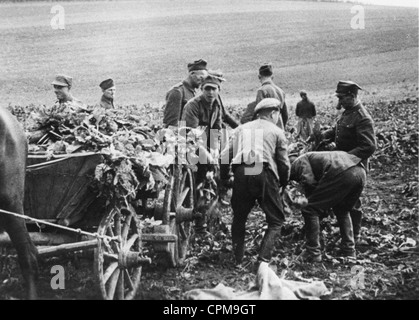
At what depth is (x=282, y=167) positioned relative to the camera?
541 centimetres

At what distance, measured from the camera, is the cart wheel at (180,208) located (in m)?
5.47

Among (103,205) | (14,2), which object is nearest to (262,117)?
(103,205)

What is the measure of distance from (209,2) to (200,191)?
1516 cm

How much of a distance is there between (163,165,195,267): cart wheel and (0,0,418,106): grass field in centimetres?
976

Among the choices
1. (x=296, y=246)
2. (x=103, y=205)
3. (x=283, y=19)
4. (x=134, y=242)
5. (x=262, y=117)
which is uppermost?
(x=283, y=19)

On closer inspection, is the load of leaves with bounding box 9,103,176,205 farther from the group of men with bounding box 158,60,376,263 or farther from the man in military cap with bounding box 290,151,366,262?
the man in military cap with bounding box 290,151,366,262

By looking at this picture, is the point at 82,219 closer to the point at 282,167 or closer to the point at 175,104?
the point at 282,167

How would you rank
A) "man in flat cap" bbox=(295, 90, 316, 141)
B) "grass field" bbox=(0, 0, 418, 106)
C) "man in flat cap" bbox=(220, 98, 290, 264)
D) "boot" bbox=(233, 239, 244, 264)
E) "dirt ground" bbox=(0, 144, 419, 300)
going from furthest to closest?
"grass field" bbox=(0, 0, 418, 106)
"man in flat cap" bbox=(295, 90, 316, 141)
"boot" bbox=(233, 239, 244, 264)
"man in flat cap" bbox=(220, 98, 290, 264)
"dirt ground" bbox=(0, 144, 419, 300)

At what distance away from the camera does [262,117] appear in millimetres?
5570

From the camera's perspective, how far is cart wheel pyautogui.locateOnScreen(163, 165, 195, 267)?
215 inches

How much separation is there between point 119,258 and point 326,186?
252cm

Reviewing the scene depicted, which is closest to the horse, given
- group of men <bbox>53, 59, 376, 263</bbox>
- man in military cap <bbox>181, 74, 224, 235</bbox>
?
group of men <bbox>53, 59, 376, 263</bbox>

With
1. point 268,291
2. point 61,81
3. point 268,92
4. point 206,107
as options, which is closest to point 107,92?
point 61,81

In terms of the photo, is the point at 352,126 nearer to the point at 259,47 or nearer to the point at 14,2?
the point at 14,2
